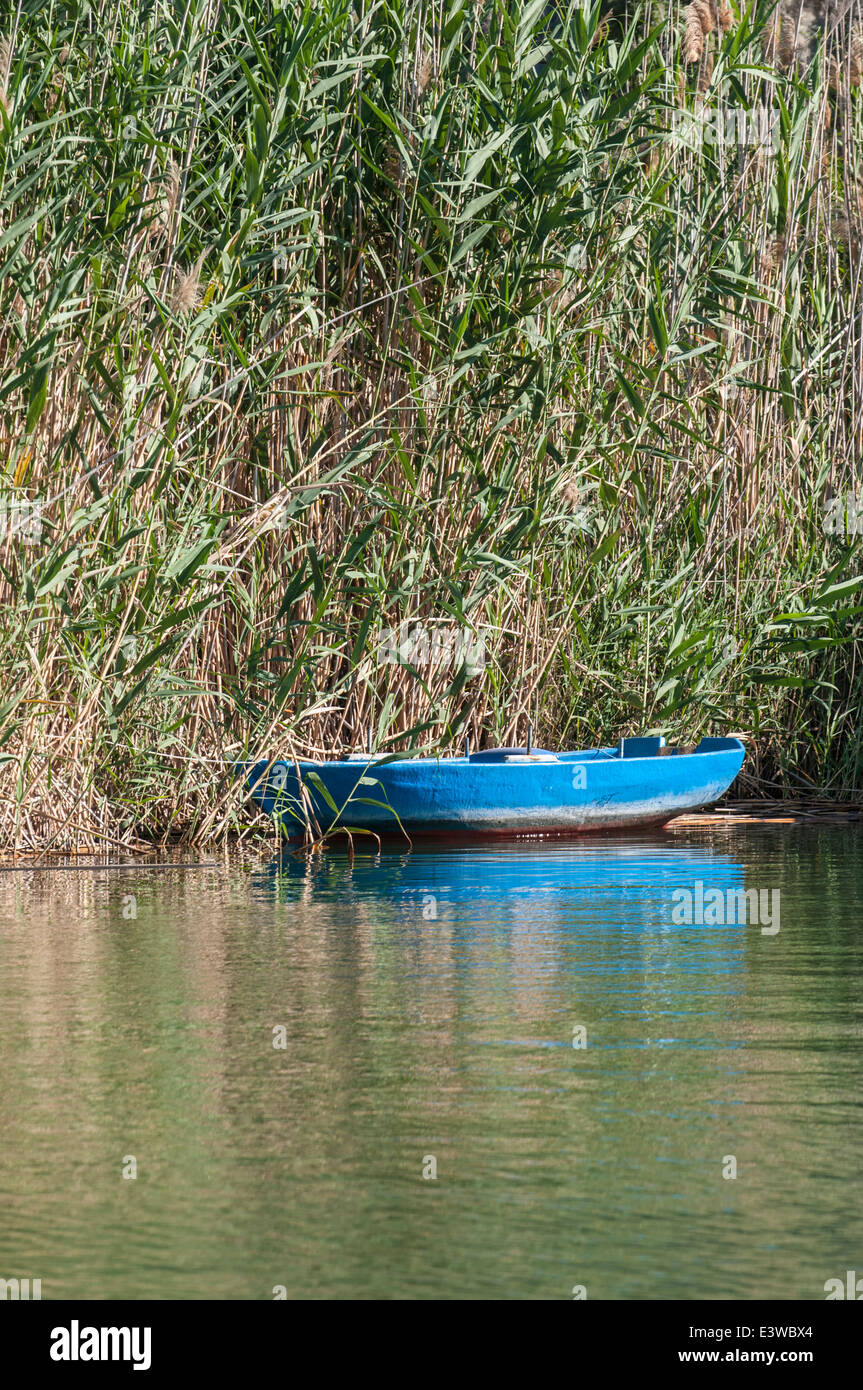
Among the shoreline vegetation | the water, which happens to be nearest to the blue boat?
the shoreline vegetation

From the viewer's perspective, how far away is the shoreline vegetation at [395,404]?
25.2 ft

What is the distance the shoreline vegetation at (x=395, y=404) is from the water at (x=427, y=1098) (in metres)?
1.52

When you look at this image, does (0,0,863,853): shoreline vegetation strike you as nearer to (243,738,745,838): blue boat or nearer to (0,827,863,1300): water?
(243,738,745,838): blue boat

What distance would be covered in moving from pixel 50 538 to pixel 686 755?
3501 mm

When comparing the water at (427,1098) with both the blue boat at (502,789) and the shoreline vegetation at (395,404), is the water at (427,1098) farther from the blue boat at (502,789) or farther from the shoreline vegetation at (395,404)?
the blue boat at (502,789)

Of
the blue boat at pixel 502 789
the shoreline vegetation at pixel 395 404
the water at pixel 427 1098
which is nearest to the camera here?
the water at pixel 427 1098

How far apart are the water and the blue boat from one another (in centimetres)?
176

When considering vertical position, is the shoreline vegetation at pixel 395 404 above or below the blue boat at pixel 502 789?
above

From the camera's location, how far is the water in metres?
2.89

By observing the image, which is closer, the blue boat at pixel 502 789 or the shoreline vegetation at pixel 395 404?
the shoreline vegetation at pixel 395 404

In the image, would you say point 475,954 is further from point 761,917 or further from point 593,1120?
point 593,1120

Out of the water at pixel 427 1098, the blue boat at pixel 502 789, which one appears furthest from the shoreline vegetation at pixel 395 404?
the water at pixel 427 1098

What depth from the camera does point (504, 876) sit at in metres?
7.75
